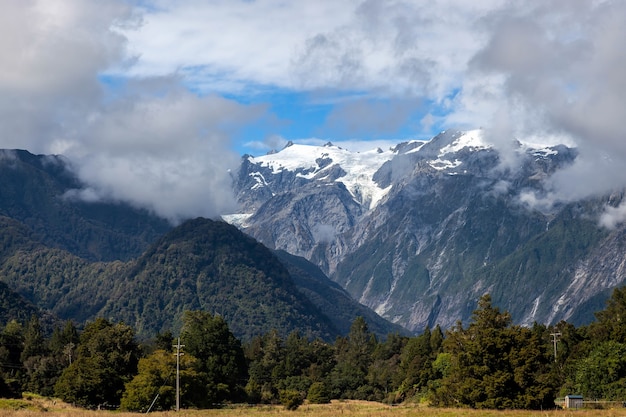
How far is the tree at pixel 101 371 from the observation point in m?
164

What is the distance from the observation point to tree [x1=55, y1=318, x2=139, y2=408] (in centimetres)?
16350

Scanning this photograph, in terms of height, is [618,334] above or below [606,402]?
above

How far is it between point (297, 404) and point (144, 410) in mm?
40193

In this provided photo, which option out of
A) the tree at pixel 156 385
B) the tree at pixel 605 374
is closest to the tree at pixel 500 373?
the tree at pixel 605 374

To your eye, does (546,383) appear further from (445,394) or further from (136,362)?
(136,362)

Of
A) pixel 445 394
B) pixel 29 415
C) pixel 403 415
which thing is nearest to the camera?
pixel 29 415

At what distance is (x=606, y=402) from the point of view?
14125 cm

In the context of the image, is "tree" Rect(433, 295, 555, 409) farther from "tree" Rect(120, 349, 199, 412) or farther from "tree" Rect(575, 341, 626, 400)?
"tree" Rect(120, 349, 199, 412)

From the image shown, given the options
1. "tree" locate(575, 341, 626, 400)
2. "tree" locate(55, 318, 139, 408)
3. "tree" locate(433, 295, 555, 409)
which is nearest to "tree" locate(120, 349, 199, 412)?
"tree" locate(55, 318, 139, 408)

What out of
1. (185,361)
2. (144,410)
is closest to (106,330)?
(185,361)

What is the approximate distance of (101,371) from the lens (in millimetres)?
164875

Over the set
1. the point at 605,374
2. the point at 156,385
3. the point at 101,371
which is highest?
the point at 101,371

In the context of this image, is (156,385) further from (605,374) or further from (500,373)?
(605,374)

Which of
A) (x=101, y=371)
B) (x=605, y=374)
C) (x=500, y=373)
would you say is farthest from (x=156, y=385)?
(x=605, y=374)
